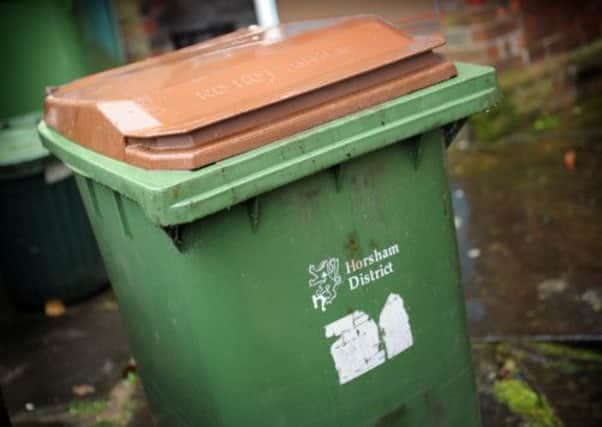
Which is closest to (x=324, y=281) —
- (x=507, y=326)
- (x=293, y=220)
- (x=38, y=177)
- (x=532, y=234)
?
(x=293, y=220)

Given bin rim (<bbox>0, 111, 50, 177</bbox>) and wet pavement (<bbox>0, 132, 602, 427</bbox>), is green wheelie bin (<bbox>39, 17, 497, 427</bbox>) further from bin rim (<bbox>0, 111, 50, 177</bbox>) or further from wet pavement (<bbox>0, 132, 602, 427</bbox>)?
bin rim (<bbox>0, 111, 50, 177</bbox>)

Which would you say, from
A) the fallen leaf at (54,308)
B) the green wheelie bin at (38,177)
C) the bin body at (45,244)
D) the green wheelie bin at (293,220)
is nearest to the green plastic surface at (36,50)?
the green wheelie bin at (38,177)

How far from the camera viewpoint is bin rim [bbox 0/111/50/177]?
13.7 ft

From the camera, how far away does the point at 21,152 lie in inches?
167

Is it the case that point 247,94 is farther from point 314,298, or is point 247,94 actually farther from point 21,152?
point 21,152

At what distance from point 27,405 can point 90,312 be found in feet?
2.92

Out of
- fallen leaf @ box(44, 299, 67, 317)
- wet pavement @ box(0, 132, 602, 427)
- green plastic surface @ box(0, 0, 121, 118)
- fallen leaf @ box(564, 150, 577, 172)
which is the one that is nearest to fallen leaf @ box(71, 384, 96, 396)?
wet pavement @ box(0, 132, 602, 427)

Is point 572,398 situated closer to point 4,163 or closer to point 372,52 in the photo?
point 372,52

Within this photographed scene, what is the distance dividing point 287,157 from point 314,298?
453 mm

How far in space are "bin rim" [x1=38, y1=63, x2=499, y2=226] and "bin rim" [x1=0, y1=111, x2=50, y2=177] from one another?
75.7 inches

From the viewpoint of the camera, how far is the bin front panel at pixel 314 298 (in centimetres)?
207

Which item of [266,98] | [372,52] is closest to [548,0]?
[372,52]

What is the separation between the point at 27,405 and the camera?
11.9 feet

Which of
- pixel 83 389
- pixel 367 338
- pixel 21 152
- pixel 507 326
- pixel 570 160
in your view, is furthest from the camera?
pixel 570 160
